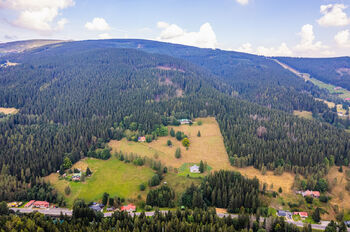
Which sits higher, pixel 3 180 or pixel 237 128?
→ pixel 237 128

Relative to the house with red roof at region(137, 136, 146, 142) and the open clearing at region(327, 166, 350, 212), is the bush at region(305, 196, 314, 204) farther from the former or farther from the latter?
the house with red roof at region(137, 136, 146, 142)

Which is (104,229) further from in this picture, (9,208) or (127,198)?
(9,208)

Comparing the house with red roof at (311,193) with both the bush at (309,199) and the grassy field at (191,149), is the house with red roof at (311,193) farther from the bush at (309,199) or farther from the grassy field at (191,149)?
the grassy field at (191,149)

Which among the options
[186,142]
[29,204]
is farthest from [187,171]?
[29,204]

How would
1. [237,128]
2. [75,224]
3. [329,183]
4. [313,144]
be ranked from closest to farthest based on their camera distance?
1. [75,224]
2. [329,183]
3. [313,144]
4. [237,128]

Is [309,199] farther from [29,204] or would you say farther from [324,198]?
[29,204]

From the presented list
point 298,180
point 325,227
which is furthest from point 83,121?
point 325,227

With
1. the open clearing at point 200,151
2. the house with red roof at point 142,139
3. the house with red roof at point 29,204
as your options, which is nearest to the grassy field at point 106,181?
the house with red roof at point 29,204
